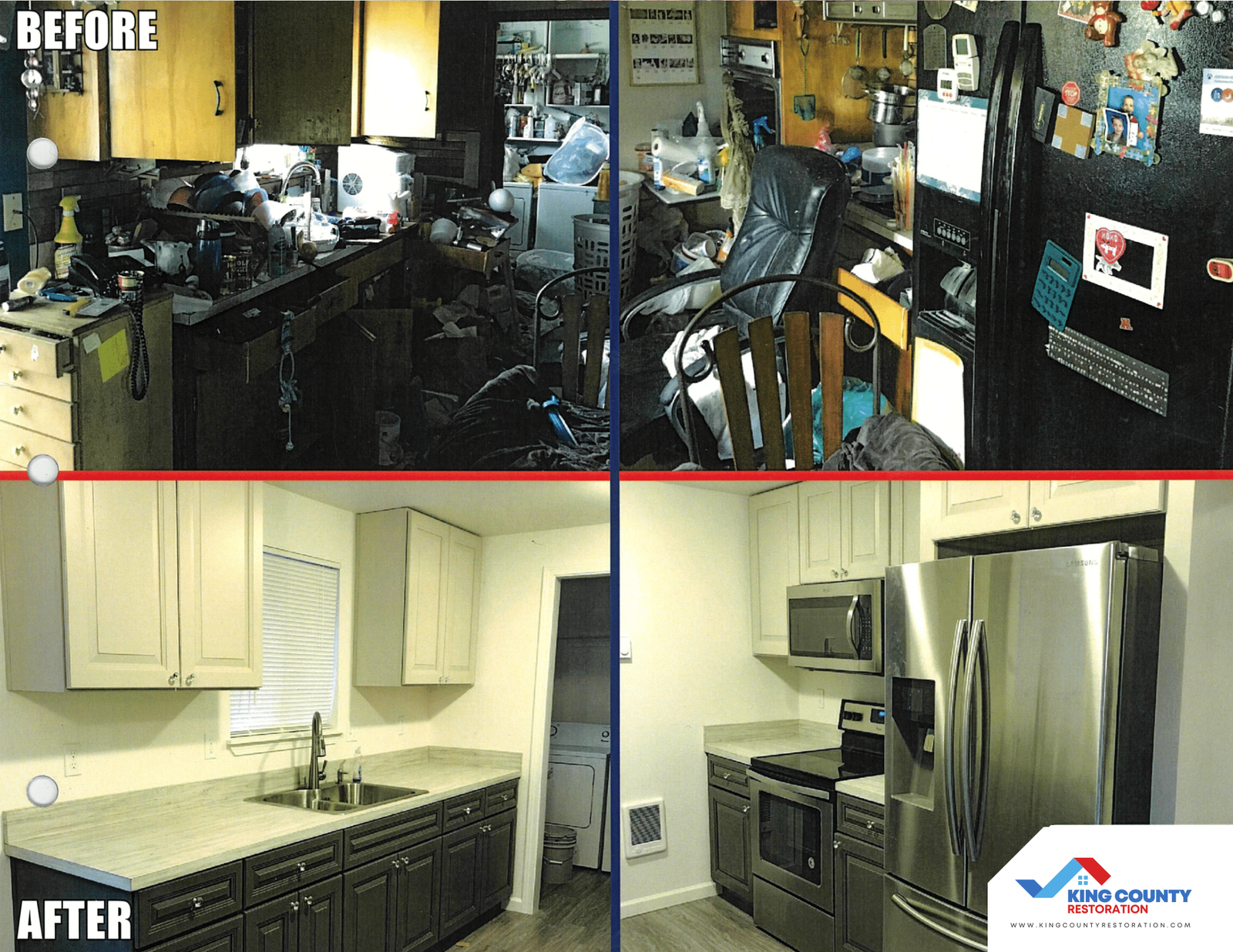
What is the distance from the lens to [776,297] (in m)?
2.06

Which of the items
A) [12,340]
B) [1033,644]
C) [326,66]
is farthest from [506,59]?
[1033,644]

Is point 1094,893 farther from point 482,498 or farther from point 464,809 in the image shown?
point 482,498

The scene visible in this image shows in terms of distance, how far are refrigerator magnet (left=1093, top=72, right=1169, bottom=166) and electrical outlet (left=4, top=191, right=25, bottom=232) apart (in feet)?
6.51

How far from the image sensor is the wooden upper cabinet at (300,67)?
204cm

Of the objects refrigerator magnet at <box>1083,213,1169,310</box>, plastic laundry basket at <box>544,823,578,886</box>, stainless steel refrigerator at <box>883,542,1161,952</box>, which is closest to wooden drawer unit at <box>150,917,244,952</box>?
plastic laundry basket at <box>544,823,578,886</box>

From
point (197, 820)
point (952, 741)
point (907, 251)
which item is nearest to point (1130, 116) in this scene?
point (907, 251)

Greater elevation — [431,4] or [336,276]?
[431,4]

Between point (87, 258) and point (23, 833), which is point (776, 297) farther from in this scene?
point (23, 833)

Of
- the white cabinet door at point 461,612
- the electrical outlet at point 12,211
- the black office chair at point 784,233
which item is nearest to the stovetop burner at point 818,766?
the white cabinet door at point 461,612

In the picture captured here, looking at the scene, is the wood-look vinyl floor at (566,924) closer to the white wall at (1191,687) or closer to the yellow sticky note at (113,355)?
the white wall at (1191,687)

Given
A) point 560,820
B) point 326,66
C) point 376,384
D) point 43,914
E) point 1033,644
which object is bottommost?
point 43,914

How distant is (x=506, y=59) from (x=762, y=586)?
3.66 feet

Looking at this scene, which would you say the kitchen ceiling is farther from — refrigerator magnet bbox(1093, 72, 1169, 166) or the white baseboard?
refrigerator magnet bbox(1093, 72, 1169, 166)

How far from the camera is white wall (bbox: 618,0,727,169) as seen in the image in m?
2.05
